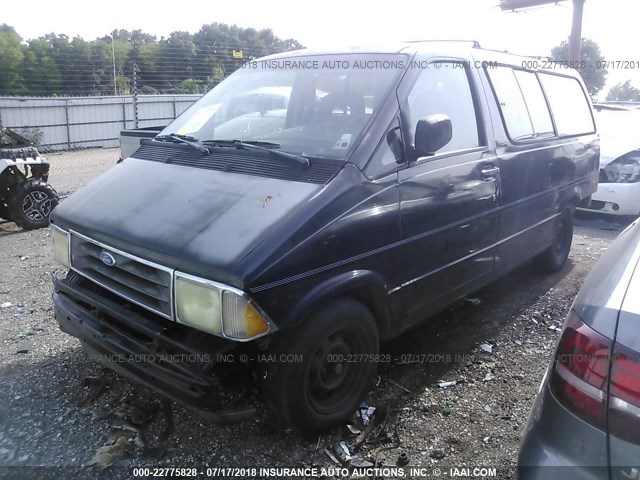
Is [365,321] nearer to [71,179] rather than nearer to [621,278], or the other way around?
[621,278]

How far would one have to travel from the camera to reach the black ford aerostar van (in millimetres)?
2516

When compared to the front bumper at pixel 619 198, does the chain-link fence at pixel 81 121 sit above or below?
above

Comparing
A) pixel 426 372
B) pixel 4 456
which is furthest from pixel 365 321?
pixel 4 456

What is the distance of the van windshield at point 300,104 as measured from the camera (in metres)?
3.16

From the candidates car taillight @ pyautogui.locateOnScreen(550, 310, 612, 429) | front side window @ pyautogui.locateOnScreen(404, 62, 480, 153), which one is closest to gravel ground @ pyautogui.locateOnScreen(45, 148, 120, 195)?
front side window @ pyautogui.locateOnScreen(404, 62, 480, 153)

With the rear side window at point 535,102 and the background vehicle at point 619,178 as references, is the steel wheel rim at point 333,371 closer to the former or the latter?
the rear side window at point 535,102

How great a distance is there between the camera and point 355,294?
9.68 ft

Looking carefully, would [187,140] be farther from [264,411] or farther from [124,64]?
[124,64]

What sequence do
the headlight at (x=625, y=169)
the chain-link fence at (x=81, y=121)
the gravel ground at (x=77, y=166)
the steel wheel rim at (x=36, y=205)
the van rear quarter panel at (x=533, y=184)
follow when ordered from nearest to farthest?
the van rear quarter panel at (x=533, y=184)
the steel wheel rim at (x=36, y=205)
the headlight at (x=625, y=169)
the gravel ground at (x=77, y=166)
the chain-link fence at (x=81, y=121)

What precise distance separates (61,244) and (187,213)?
105 cm

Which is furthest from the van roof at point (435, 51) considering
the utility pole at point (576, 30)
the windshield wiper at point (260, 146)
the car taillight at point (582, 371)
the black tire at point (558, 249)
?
the utility pole at point (576, 30)

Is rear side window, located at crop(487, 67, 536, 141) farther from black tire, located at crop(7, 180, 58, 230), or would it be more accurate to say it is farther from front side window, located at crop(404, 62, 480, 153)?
black tire, located at crop(7, 180, 58, 230)

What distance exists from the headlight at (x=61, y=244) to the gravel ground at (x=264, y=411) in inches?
32.5

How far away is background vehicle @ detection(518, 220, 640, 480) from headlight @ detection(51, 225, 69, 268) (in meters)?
2.72
